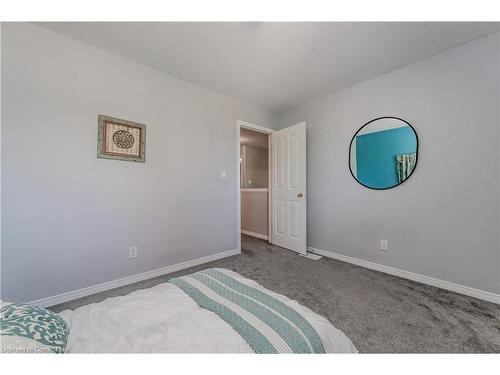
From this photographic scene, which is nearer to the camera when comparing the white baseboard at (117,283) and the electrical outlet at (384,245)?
the white baseboard at (117,283)

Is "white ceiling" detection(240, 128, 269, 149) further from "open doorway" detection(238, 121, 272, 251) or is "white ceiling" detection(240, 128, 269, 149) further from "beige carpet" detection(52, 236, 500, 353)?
"beige carpet" detection(52, 236, 500, 353)

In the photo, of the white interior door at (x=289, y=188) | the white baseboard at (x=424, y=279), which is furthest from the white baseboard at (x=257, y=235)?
the white baseboard at (x=424, y=279)

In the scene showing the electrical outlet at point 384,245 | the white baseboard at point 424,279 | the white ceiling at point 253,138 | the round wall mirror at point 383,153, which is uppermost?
the white ceiling at point 253,138

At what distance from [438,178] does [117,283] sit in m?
3.35

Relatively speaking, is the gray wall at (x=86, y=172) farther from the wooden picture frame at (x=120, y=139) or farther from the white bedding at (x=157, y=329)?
the white bedding at (x=157, y=329)

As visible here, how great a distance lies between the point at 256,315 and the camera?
2.54 feet

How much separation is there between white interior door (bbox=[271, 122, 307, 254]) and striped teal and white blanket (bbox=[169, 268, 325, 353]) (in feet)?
7.07

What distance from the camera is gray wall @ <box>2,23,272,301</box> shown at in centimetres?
159

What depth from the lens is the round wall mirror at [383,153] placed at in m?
2.23

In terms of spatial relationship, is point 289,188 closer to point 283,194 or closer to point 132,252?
point 283,194

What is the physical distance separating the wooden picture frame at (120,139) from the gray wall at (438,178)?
2.50m

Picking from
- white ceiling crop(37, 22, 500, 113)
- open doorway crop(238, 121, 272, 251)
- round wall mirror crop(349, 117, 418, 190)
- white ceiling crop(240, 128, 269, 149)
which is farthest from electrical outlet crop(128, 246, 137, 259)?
white ceiling crop(240, 128, 269, 149)

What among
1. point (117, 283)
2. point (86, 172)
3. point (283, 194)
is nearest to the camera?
point (86, 172)

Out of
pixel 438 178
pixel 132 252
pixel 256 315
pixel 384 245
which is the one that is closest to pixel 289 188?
pixel 384 245
